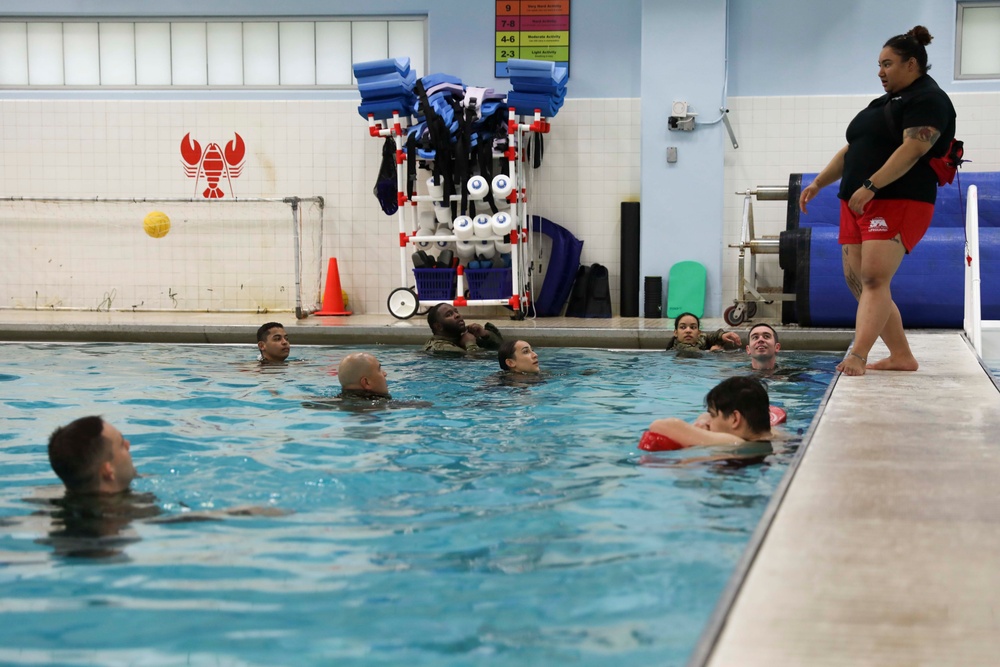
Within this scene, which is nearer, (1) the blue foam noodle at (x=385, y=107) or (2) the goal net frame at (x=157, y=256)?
(1) the blue foam noodle at (x=385, y=107)

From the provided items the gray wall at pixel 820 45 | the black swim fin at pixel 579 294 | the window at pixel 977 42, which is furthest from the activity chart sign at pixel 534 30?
the window at pixel 977 42

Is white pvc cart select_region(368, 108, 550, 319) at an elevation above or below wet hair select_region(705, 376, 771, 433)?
above

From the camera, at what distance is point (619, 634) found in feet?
7.30

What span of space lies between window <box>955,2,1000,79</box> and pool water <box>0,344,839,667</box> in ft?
19.9

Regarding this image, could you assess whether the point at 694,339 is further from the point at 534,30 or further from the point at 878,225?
the point at 534,30

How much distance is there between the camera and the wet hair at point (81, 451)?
327 cm

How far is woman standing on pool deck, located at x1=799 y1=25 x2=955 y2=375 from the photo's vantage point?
15.7 feet

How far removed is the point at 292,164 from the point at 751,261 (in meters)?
4.82

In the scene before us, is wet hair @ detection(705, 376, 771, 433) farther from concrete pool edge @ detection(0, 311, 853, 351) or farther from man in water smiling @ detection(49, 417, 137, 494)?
concrete pool edge @ detection(0, 311, 853, 351)

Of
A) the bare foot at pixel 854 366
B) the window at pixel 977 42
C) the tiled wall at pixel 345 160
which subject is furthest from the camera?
the tiled wall at pixel 345 160

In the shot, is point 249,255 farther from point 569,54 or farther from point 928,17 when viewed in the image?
point 928,17

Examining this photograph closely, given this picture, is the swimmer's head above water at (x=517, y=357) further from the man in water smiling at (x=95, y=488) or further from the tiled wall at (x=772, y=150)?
the tiled wall at (x=772, y=150)

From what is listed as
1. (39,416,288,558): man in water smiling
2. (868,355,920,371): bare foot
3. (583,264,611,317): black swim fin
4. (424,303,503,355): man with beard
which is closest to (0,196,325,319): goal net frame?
(583,264,611,317): black swim fin

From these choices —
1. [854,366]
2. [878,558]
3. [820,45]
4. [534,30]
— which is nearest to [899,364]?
[854,366]
